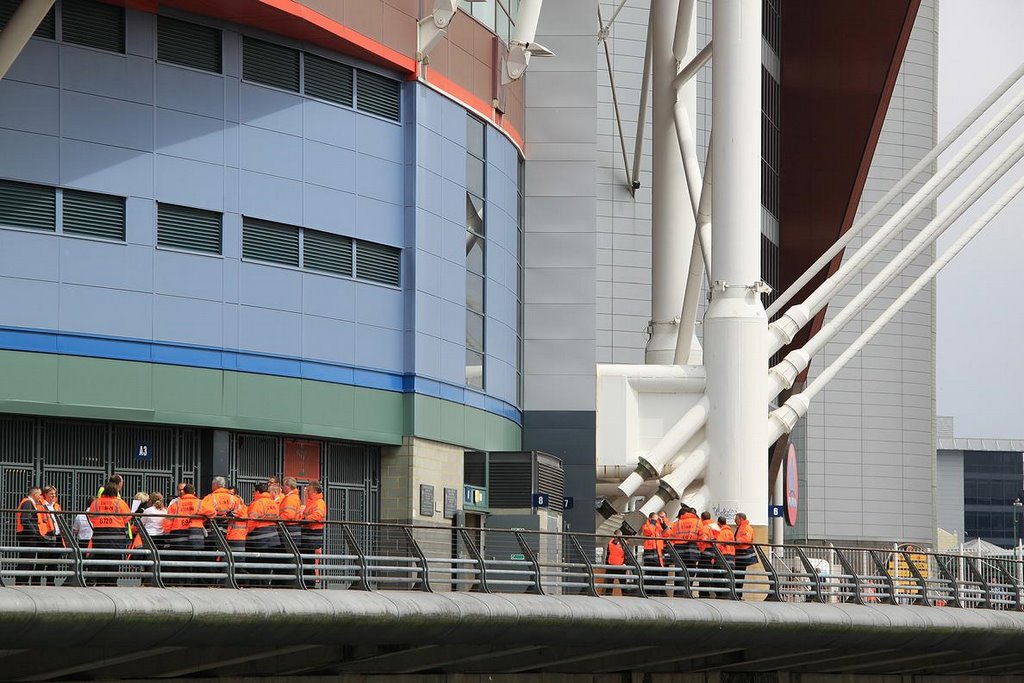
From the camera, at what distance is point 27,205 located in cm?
3297

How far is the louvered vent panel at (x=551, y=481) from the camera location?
1690 inches

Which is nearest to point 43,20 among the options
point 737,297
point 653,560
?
point 653,560

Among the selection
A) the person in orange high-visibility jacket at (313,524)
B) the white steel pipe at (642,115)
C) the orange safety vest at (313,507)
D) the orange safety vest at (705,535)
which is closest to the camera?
the person in orange high-visibility jacket at (313,524)

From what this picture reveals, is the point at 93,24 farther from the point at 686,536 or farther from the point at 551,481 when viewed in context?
the point at 551,481

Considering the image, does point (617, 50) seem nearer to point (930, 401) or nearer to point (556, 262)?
point (556, 262)

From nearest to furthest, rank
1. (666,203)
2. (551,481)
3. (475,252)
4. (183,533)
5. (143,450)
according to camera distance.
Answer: (183,533), (143,450), (475,252), (551,481), (666,203)

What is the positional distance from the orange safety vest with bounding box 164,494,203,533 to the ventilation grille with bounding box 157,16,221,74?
1104 centimetres

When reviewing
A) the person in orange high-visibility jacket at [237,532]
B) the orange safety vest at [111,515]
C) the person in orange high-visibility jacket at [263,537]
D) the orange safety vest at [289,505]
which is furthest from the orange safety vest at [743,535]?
the orange safety vest at [111,515]

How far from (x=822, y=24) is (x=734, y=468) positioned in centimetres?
2681

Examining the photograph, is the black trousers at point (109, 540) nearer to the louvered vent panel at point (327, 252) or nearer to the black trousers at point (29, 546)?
the black trousers at point (29, 546)

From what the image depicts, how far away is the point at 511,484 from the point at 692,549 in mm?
9817

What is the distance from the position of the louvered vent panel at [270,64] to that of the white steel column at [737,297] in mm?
9958

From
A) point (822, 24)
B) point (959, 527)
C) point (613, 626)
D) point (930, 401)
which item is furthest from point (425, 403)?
point (959, 527)

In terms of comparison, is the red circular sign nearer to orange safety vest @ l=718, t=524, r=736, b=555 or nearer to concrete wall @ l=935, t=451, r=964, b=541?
orange safety vest @ l=718, t=524, r=736, b=555
